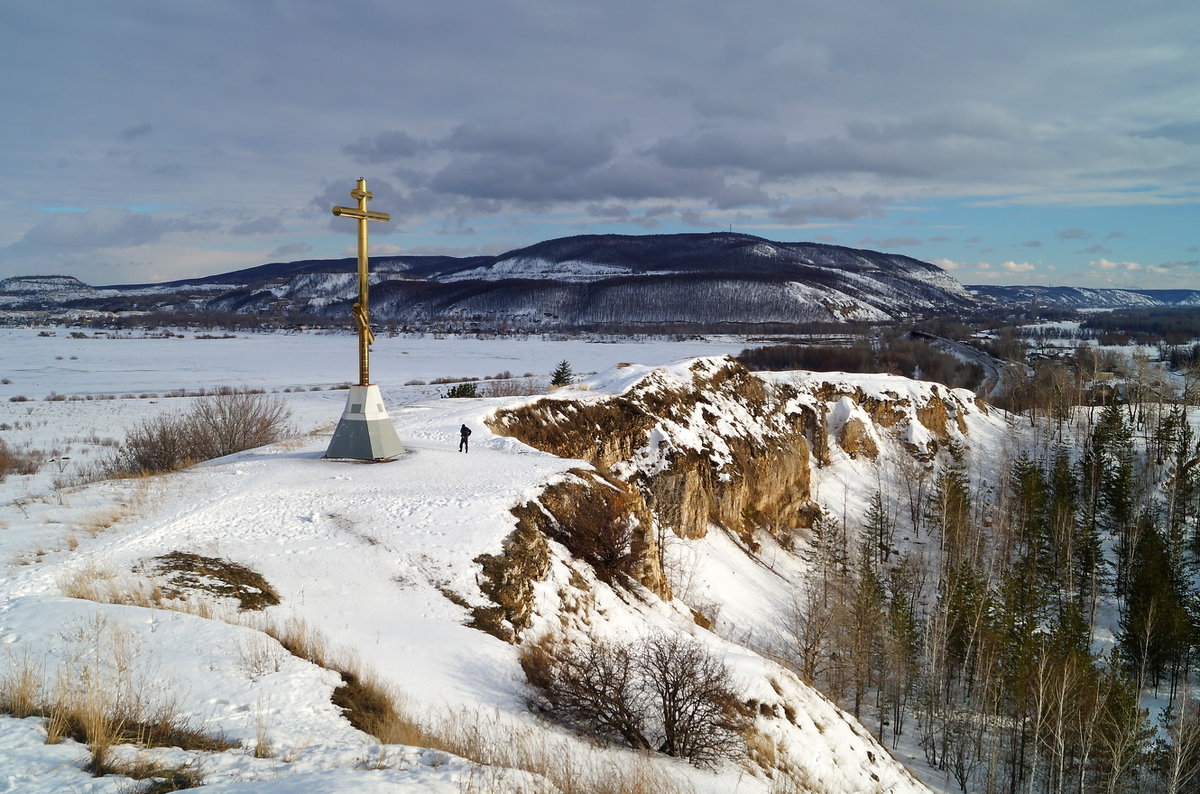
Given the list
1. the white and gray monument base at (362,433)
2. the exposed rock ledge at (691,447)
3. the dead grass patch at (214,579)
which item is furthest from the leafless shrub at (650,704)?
the white and gray monument base at (362,433)

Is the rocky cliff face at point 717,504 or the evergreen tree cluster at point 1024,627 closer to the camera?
the rocky cliff face at point 717,504

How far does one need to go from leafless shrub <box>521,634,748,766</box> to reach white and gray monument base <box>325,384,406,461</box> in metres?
9.14

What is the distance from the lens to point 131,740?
633cm

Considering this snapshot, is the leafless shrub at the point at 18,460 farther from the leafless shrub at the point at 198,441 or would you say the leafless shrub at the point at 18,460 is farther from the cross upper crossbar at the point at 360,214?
the cross upper crossbar at the point at 360,214

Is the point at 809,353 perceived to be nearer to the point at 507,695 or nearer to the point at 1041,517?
the point at 1041,517

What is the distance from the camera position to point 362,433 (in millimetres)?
18203

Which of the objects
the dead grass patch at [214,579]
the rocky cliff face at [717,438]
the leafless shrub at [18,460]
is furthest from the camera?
the rocky cliff face at [717,438]

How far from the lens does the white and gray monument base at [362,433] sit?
1817 centimetres

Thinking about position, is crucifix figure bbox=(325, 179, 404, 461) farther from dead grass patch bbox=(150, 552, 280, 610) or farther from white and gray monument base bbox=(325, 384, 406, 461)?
dead grass patch bbox=(150, 552, 280, 610)

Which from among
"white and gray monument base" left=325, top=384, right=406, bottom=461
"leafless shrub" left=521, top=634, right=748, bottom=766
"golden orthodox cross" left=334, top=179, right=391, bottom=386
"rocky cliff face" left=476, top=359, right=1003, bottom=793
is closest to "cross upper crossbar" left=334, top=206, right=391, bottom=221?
"golden orthodox cross" left=334, top=179, right=391, bottom=386

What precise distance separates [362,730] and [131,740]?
2172mm

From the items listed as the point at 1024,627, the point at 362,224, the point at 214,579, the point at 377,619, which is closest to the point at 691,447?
the point at 1024,627

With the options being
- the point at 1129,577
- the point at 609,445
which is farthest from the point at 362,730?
the point at 1129,577

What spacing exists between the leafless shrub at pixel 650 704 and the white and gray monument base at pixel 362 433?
9.14 metres
